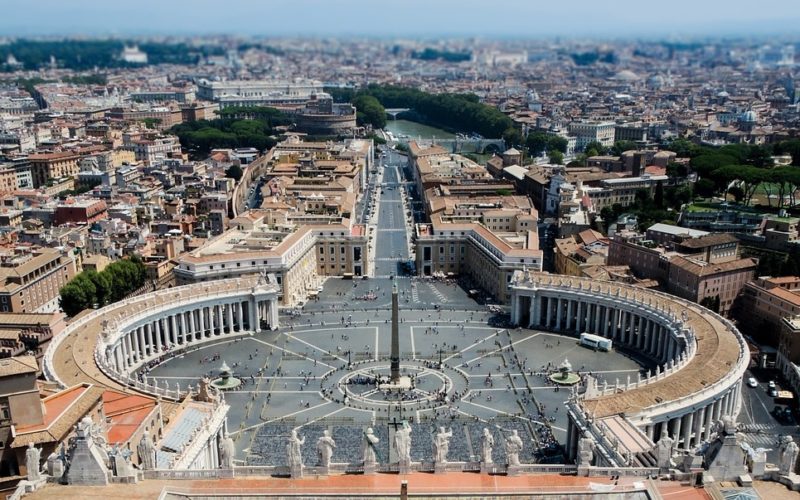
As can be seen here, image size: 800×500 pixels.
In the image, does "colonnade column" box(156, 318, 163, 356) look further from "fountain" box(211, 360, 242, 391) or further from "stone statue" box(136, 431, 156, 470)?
"stone statue" box(136, 431, 156, 470)

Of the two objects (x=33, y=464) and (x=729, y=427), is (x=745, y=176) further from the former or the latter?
(x=33, y=464)

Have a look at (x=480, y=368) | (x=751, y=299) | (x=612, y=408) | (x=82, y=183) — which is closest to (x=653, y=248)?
(x=751, y=299)

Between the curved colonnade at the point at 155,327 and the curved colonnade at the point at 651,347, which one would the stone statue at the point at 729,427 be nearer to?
the curved colonnade at the point at 651,347

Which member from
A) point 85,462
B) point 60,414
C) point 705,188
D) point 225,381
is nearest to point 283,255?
point 225,381

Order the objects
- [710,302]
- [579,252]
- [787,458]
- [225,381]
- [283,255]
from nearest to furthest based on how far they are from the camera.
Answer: [787,458], [225,381], [710,302], [283,255], [579,252]

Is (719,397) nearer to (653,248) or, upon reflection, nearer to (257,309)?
(653,248)

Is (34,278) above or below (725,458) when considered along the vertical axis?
below

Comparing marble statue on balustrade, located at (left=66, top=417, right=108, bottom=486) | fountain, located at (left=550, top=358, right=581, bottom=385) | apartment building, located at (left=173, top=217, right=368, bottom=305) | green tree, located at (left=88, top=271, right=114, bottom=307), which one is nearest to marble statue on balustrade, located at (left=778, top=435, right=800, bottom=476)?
fountain, located at (left=550, top=358, right=581, bottom=385)
